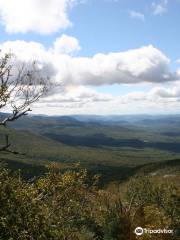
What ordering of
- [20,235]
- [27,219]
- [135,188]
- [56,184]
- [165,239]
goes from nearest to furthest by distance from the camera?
[20,235] < [27,219] < [56,184] < [165,239] < [135,188]

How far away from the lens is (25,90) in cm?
2877

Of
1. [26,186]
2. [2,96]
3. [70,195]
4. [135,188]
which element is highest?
[2,96]

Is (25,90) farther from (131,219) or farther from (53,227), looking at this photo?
(131,219)

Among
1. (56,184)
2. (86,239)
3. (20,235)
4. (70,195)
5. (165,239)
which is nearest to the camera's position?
(20,235)

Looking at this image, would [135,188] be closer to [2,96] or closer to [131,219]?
[131,219]

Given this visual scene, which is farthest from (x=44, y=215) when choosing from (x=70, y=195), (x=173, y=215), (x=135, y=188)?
(x=135, y=188)

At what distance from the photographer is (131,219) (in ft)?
284

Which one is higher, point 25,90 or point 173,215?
point 25,90

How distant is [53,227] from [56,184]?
10782 mm

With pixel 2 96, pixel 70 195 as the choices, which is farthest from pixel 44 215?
pixel 70 195

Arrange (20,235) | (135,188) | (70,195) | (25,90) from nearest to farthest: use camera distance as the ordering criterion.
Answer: (20,235) → (25,90) → (70,195) → (135,188)

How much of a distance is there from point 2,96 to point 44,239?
395 inches

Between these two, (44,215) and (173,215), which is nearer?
(44,215)

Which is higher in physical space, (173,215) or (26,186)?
(26,186)
